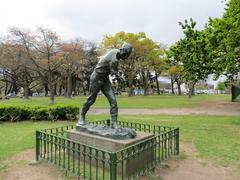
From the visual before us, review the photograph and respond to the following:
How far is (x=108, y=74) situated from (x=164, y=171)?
2692mm

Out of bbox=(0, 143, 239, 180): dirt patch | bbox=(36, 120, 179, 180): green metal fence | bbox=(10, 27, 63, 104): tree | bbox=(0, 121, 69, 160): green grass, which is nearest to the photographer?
bbox=(36, 120, 179, 180): green metal fence

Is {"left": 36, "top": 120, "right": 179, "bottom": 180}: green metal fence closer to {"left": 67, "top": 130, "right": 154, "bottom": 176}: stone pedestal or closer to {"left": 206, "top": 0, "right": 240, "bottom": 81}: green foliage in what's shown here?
{"left": 67, "top": 130, "right": 154, "bottom": 176}: stone pedestal

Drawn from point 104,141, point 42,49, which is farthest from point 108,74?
point 42,49

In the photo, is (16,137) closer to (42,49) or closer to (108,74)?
(108,74)

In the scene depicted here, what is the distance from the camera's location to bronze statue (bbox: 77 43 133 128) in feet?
19.0

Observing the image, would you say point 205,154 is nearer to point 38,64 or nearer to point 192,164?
point 192,164

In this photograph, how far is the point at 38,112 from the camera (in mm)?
12734

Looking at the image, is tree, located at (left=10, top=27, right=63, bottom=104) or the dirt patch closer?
the dirt patch

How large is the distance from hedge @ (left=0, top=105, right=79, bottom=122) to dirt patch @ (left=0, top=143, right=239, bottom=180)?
6209 mm

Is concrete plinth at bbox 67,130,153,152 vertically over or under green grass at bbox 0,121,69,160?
over

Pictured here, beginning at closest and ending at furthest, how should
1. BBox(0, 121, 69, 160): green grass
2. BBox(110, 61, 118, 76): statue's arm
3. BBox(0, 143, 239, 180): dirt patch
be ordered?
BBox(0, 143, 239, 180): dirt patch, BBox(110, 61, 118, 76): statue's arm, BBox(0, 121, 69, 160): green grass

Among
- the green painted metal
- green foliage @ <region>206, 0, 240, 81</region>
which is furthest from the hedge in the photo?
the green painted metal

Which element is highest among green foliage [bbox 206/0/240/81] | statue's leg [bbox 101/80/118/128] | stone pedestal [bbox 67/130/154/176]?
green foliage [bbox 206/0/240/81]

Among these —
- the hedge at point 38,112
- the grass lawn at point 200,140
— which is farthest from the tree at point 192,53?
the hedge at point 38,112
